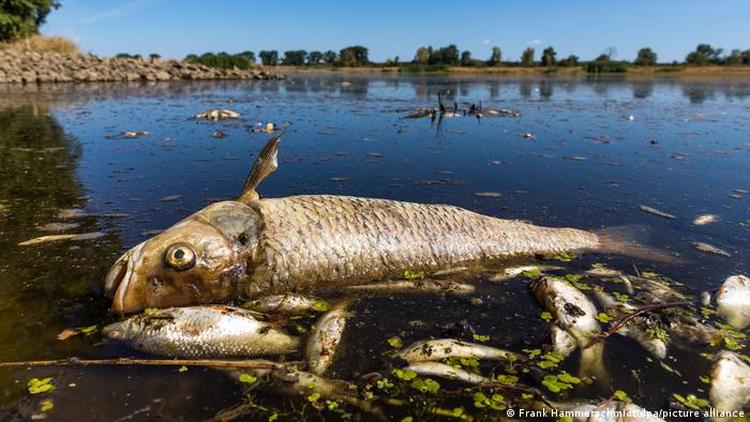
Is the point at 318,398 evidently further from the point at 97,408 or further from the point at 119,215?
the point at 119,215

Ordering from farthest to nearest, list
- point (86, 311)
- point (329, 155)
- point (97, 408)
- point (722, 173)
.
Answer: point (329, 155), point (722, 173), point (86, 311), point (97, 408)

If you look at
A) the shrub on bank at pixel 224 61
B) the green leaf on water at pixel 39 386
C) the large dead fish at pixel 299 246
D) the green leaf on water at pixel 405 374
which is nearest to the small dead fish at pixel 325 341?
the green leaf on water at pixel 405 374

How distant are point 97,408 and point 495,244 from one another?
13.4 ft

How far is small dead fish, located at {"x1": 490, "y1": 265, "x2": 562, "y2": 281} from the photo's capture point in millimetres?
4848

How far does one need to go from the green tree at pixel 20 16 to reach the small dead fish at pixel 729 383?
4745 centimetres

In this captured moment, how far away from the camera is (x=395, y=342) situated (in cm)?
368

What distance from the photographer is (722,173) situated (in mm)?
9320

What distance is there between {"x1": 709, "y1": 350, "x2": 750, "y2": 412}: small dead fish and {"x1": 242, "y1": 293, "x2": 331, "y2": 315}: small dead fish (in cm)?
297

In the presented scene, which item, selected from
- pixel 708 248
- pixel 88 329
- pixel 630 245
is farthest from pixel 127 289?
pixel 708 248

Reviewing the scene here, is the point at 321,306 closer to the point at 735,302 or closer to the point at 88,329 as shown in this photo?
the point at 88,329

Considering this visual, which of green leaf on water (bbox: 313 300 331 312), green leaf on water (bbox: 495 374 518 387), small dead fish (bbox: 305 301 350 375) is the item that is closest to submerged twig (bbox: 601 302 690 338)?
green leaf on water (bbox: 495 374 518 387)

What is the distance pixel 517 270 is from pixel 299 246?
2.36m

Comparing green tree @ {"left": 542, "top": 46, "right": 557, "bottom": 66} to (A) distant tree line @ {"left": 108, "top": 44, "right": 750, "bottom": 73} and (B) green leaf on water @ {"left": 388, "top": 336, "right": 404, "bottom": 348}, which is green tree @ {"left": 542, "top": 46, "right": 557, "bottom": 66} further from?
(B) green leaf on water @ {"left": 388, "top": 336, "right": 404, "bottom": 348}

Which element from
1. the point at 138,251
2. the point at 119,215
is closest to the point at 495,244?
the point at 138,251
